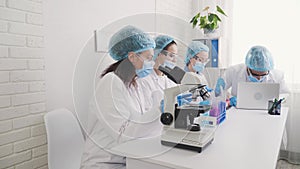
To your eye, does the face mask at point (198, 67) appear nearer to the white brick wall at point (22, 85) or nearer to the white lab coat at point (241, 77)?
the white brick wall at point (22, 85)

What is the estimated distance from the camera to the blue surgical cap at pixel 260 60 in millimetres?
2059

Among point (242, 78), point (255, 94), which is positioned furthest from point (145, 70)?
point (242, 78)

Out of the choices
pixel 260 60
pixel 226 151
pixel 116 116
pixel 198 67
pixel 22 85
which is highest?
pixel 260 60

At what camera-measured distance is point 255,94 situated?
1940 millimetres

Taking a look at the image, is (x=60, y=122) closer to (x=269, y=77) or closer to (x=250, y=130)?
(x=250, y=130)

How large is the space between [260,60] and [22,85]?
1.90m

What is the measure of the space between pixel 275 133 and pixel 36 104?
1.45 metres

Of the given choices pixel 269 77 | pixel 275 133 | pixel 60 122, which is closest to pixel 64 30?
pixel 60 122

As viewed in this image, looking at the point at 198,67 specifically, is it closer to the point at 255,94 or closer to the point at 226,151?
the point at 226,151

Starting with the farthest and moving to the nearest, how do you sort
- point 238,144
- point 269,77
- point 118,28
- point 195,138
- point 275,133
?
point 269,77, point 275,133, point 238,144, point 195,138, point 118,28

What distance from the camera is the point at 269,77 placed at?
2291 mm

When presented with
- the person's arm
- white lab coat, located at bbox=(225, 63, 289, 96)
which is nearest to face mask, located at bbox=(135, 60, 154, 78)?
the person's arm

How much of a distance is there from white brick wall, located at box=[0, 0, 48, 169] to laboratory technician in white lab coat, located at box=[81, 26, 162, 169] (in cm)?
62

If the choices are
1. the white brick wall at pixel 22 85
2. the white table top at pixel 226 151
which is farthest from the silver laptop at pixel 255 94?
the white brick wall at pixel 22 85
